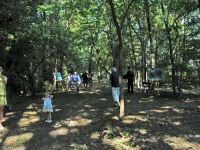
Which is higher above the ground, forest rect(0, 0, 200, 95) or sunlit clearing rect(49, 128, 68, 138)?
forest rect(0, 0, 200, 95)

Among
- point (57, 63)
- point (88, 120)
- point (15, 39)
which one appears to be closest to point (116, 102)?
point (88, 120)

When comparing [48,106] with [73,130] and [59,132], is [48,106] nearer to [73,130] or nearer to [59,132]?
[73,130]

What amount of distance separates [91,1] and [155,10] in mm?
7214

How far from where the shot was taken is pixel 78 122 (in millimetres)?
15711

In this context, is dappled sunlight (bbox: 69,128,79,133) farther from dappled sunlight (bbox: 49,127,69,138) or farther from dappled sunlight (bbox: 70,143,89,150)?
dappled sunlight (bbox: 70,143,89,150)

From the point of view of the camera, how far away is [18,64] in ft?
85.7

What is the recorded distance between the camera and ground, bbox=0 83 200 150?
11992 millimetres

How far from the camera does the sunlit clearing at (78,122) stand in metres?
15.3

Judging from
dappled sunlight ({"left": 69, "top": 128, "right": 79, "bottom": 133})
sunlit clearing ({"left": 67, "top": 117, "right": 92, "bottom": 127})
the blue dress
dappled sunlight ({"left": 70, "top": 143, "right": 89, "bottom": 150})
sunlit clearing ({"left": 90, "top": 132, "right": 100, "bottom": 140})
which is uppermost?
the blue dress

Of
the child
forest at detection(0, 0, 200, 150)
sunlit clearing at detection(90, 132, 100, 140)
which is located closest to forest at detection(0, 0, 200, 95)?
forest at detection(0, 0, 200, 150)

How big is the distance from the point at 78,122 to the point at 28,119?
2.32 m

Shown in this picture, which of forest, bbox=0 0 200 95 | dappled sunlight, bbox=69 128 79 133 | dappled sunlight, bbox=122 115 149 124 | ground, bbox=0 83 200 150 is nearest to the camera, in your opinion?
ground, bbox=0 83 200 150

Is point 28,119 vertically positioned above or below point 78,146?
above

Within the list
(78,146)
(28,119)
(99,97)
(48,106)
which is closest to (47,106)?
(48,106)
